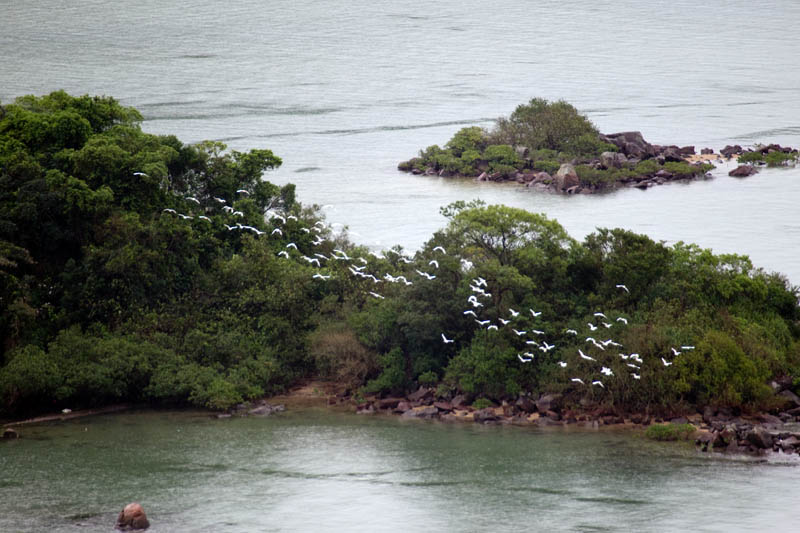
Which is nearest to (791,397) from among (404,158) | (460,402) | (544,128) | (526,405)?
(526,405)

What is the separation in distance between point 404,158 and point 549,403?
5024 cm

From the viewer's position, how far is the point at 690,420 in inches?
1375

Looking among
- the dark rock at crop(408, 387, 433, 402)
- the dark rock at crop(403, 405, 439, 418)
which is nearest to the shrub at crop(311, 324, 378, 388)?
the dark rock at crop(408, 387, 433, 402)

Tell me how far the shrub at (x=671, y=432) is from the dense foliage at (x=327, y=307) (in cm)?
114

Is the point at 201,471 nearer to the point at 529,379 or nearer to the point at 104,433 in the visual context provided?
the point at 104,433

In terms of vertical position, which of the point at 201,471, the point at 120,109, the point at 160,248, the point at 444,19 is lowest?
the point at 201,471

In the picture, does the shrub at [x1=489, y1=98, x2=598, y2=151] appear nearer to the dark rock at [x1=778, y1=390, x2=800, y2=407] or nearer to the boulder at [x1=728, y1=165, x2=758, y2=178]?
the boulder at [x1=728, y1=165, x2=758, y2=178]

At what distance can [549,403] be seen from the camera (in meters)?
35.9

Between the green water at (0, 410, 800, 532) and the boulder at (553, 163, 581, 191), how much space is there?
1455 inches

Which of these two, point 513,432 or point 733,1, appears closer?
point 513,432

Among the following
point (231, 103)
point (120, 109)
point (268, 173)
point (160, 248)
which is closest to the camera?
point (160, 248)

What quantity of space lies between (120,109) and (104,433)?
43.1ft

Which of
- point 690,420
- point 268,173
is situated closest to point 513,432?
point 690,420

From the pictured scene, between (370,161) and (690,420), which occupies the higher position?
(370,161)
